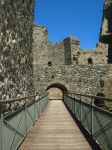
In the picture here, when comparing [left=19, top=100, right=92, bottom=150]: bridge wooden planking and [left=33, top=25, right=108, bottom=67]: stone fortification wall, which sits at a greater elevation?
[left=33, top=25, right=108, bottom=67]: stone fortification wall

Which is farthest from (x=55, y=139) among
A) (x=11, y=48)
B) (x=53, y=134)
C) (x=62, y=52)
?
(x=62, y=52)

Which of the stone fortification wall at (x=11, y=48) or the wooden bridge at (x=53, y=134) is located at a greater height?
the stone fortification wall at (x=11, y=48)

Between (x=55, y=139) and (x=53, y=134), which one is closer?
(x=55, y=139)

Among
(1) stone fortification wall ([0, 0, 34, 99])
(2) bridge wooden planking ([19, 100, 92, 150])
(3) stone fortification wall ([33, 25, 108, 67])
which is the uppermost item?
(3) stone fortification wall ([33, 25, 108, 67])

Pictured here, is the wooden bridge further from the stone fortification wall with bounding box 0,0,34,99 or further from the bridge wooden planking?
the stone fortification wall with bounding box 0,0,34,99

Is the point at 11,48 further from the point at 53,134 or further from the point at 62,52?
the point at 62,52

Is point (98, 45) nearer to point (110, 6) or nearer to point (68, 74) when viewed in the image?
point (110, 6)

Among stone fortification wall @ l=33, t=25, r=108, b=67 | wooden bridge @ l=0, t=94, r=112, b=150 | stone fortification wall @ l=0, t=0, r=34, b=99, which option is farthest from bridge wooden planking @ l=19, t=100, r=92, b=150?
stone fortification wall @ l=33, t=25, r=108, b=67

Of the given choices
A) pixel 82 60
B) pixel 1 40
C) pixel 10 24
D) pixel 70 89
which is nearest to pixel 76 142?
pixel 1 40

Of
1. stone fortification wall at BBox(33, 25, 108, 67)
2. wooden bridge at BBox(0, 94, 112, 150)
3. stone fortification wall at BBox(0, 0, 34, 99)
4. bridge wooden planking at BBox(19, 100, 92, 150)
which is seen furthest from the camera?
stone fortification wall at BBox(33, 25, 108, 67)

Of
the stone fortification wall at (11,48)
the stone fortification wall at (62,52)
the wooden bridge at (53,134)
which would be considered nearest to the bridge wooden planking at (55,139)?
the wooden bridge at (53,134)

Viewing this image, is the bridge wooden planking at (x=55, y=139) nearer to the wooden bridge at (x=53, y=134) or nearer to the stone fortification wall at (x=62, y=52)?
the wooden bridge at (x=53, y=134)

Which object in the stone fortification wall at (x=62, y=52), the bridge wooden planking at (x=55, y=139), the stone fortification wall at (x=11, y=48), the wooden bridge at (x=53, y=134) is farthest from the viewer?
the stone fortification wall at (x=62, y=52)

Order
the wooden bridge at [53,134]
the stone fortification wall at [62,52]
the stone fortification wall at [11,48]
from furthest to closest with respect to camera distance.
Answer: the stone fortification wall at [62,52], the stone fortification wall at [11,48], the wooden bridge at [53,134]
